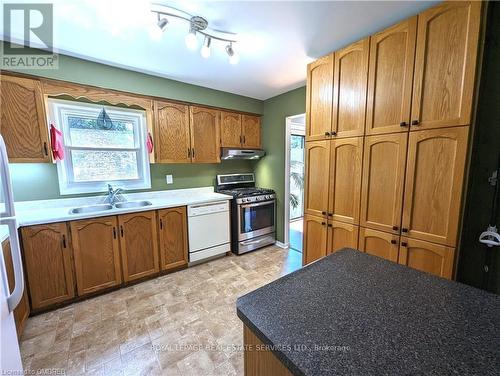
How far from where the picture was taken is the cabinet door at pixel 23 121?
1922 mm

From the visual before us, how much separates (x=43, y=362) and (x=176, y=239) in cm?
143

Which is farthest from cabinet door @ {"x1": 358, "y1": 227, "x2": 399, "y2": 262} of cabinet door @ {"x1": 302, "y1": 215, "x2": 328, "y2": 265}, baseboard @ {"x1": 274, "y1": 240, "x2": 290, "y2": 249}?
baseboard @ {"x1": 274, "y1": 240, "x2": 290, "y2": 249}

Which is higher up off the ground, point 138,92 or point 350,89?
point 138,92

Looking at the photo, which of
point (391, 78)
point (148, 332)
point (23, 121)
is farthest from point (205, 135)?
point (148, 332)

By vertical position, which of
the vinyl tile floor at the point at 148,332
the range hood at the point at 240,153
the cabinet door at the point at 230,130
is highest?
the cabinet door at the point at 230,130

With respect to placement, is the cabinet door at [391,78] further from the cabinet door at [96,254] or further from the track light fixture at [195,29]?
the cabinet door at [96,254]

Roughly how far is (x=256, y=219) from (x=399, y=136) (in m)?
2.20

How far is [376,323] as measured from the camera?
0.69 m

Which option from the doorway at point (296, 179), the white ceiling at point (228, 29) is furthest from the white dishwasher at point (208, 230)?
the white ceiling at point (228, 29)

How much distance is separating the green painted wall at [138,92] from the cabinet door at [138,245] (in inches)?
27.0

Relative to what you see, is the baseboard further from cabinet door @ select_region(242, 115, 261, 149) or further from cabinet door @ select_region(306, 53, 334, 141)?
cabinet door @ select_region(306, 53, 334, 141)

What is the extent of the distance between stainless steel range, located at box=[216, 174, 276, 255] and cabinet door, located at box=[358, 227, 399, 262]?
166 cm

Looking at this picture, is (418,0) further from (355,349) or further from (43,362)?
(43,362)

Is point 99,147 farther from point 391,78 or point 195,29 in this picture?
point 391,78
